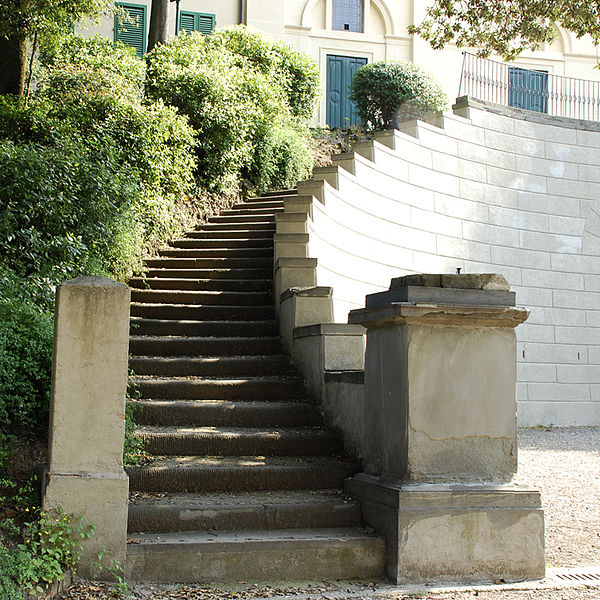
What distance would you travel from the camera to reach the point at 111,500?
4.00 m

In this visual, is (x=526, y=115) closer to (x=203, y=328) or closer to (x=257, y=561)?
(x=203, y=328)

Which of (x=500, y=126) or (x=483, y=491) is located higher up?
(x=500, y=126)

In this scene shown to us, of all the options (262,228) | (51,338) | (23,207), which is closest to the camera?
(51,338)

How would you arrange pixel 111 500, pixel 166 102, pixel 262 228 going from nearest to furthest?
pixel 111 500, pixel 262 228, pixel 166 102

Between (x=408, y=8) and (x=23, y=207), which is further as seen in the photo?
(x=408, y=8)

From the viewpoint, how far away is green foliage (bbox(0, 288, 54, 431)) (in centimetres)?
464

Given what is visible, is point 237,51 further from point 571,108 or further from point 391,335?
point 391,335

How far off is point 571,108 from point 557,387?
570 cm

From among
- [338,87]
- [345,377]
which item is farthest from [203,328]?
[338,87]

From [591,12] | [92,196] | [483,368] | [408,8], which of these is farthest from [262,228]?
[408,8]

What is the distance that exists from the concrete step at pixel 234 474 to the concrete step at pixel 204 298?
2897 millimetres

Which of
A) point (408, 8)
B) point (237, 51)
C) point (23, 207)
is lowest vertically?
point (23, 207)

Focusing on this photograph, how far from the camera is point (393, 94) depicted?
14945mm

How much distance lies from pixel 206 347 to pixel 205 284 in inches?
64.8
